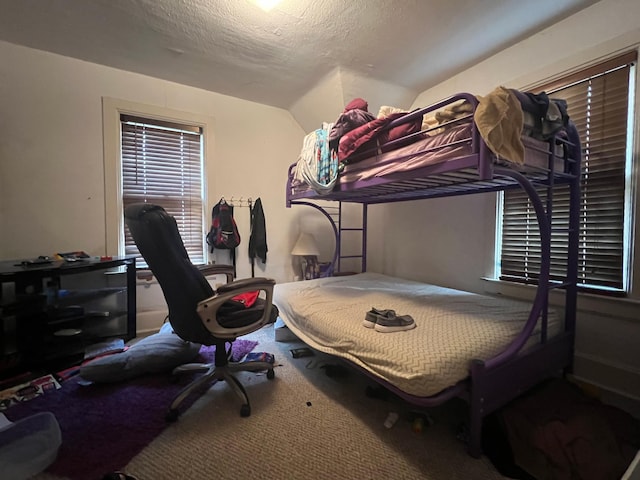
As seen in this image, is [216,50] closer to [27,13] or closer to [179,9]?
[179,9]

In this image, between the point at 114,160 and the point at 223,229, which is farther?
the point at 223,229

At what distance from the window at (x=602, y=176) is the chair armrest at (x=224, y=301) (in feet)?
6.78

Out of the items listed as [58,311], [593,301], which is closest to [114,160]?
[58,311]

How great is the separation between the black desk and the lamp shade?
5.46 feet

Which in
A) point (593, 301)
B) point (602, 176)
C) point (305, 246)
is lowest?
point (593, 301)

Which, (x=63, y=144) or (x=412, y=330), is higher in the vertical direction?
(x=63, y=144)

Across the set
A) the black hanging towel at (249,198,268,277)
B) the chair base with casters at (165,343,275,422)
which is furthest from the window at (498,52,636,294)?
the black hanging towel at (249,198,268,277)

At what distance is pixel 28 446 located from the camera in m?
1.26

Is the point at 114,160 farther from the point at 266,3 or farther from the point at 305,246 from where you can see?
the point at 305,246

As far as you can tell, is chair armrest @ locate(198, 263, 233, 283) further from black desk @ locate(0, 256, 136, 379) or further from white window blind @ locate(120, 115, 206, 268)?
white window blind @ locate(120, 115, 206, 268)

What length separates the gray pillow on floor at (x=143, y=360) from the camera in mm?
1792

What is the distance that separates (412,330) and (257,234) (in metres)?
2.25

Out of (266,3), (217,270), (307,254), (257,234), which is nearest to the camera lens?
(266,3)

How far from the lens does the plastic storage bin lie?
115 centimetres
